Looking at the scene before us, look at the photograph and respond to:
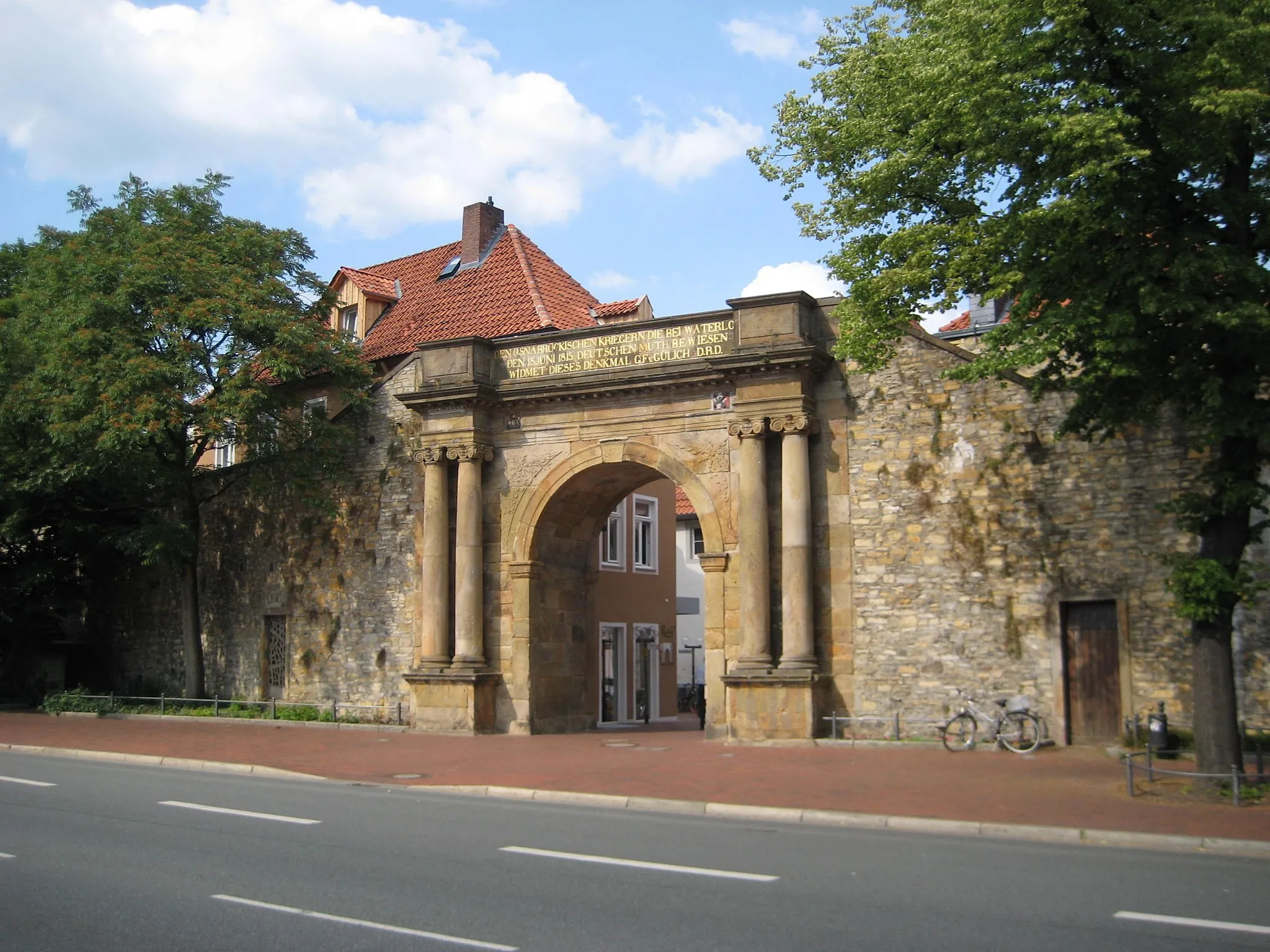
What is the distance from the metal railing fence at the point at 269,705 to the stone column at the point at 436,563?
2023 millimetres

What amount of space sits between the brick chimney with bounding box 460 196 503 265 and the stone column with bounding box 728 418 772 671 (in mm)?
15636

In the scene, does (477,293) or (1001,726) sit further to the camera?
(477,293)

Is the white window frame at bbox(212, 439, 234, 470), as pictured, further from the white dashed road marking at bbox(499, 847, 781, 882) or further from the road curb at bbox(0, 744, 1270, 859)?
the white dashed road marking at bbox(499, 847, 781, 882)

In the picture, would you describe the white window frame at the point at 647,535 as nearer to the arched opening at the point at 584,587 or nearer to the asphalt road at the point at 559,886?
the arched opening at the point at 584,587

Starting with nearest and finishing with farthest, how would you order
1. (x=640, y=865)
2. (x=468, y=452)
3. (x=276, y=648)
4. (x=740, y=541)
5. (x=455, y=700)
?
(x=640, y=865)
(x=740, y=541)
(x=455, y=700)
(x=468, y=452)
(x=276, y=648)

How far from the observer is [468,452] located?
23359mm

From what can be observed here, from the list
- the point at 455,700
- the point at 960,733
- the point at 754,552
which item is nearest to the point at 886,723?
the point at 960,733

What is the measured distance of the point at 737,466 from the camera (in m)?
21.4

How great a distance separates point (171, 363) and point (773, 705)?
532 inches

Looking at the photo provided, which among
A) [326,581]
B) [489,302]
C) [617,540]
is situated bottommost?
[326,581]

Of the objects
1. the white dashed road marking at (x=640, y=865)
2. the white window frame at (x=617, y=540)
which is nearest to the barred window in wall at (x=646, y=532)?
the white window frame at (x=617, y=540)

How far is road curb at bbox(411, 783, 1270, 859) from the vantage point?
34.3 ft

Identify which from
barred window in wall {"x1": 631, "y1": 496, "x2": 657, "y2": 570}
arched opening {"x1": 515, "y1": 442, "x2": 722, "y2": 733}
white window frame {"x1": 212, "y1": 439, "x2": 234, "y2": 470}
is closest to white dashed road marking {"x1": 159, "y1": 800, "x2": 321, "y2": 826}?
arched opening {"x1": 515, "y1": 442, "x2": 722, "y2": 733}

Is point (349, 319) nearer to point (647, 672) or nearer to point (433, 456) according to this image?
point (433, 456)
